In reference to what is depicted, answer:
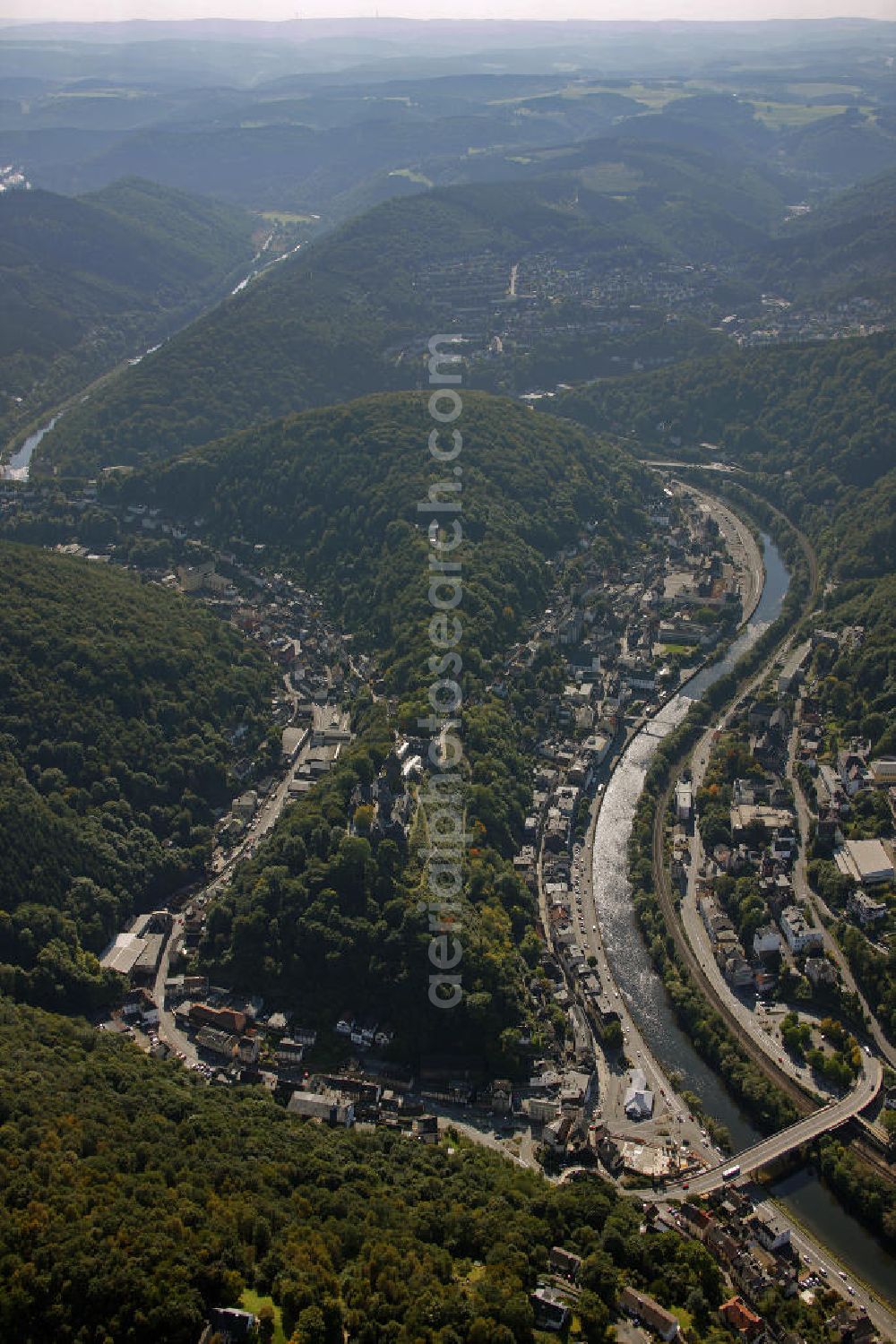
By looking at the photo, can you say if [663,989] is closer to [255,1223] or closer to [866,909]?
[866,909]

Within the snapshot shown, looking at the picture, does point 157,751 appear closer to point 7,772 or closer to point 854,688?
point 7,772

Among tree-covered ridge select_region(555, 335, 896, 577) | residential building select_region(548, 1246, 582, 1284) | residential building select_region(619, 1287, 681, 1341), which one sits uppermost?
tree-covered ridge select_region(555, 335, 896, 577)

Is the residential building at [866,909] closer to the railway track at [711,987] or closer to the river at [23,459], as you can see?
the railway track at [711,987]

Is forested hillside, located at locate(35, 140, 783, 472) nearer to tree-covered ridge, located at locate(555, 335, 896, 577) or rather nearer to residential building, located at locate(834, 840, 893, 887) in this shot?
tree-covered ridge, located at locate(555, 335, 896, 577)

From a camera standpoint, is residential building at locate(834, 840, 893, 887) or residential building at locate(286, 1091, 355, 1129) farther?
residential building at locate(834, 840, 893, 887)

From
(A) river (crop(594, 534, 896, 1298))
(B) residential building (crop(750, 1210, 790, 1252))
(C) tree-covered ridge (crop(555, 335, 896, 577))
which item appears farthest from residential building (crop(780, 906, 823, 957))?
(C) tree-covered ridge (crop(555, 335, 896, 577))

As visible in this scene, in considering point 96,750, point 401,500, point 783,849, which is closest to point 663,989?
point 783,849

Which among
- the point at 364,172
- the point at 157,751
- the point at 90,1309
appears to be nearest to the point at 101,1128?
the point at 90,1309
